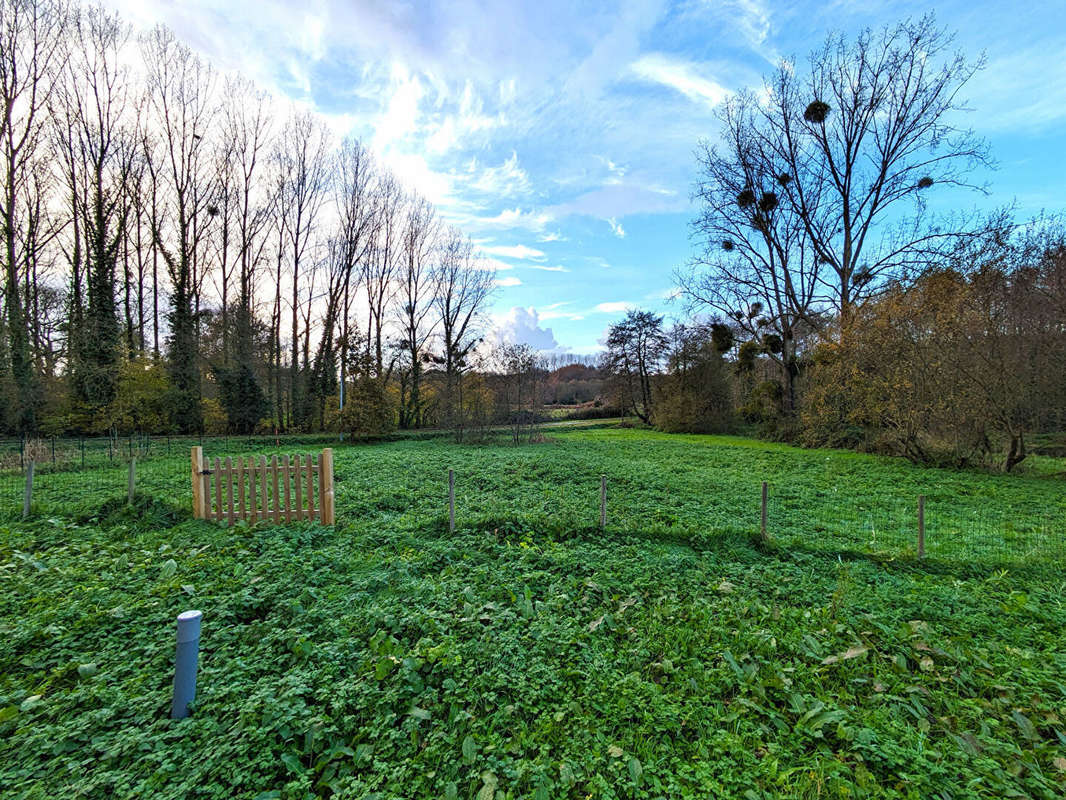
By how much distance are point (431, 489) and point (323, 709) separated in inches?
230

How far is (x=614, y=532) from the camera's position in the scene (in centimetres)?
602

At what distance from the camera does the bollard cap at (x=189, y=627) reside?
2.53 meters

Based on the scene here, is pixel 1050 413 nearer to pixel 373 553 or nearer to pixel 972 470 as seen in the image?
pixel 972 470

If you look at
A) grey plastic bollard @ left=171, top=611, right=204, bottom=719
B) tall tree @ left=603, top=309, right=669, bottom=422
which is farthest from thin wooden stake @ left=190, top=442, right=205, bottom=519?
tall tree @ left=603, top=309, right=669, bottom=422

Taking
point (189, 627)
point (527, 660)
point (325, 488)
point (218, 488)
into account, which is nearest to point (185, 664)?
point (189, 627)

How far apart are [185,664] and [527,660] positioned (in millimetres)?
2142

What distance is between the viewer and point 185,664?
8.38ft

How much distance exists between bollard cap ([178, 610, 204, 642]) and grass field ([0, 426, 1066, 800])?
452 mm

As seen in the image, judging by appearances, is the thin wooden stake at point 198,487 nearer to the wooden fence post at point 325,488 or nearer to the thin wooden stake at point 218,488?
the thin wooden stake at point 218,488

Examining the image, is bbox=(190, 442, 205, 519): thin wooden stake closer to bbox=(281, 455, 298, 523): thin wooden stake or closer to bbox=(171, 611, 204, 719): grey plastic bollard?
bbox=(281, 455, 298, 523): thin wooden stake

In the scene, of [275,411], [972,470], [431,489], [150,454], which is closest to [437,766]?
[431,489]

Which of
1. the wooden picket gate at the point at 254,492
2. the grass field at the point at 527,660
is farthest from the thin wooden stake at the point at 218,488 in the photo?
the grass field at the point at 527,660

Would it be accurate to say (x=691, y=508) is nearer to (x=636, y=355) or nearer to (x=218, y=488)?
(x=218, y=488)

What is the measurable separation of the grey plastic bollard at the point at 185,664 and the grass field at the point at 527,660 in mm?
109
